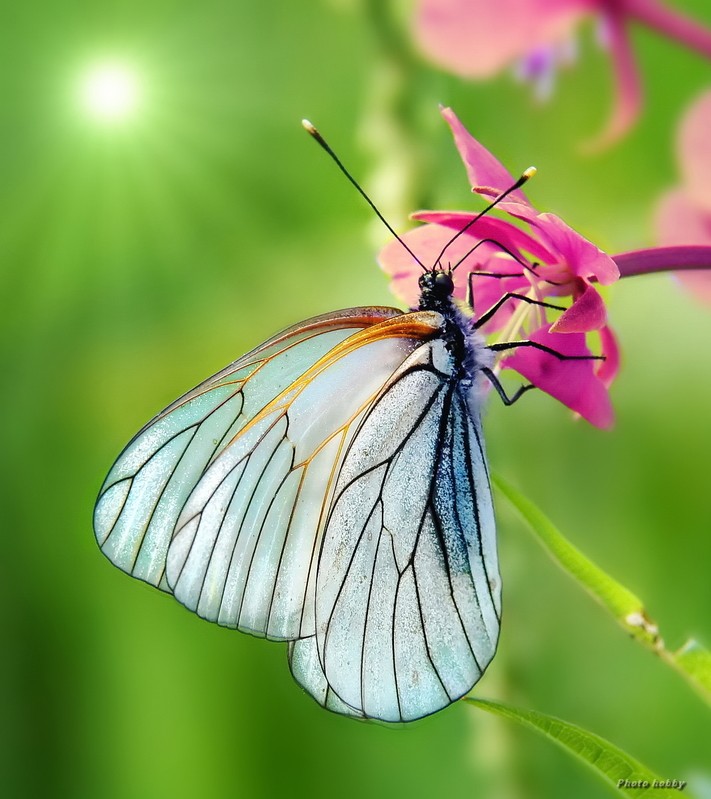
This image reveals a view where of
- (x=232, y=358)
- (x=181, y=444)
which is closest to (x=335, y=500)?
(x=181, y=444)

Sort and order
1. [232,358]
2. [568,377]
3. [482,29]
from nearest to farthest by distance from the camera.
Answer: [568,377], [482,29], [232,358]

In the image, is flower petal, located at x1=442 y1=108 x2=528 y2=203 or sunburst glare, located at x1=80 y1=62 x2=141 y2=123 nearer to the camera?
flower petal, located at x1=442 y1=108 x2=528 y2=203

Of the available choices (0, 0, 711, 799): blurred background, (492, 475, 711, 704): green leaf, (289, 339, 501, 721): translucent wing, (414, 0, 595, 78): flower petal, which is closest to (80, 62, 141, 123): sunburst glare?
(0, 0, 711, 799): blurred background

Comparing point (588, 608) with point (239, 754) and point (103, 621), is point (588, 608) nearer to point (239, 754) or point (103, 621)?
point (239, 754)

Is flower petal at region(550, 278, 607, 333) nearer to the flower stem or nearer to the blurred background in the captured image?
the flower stem

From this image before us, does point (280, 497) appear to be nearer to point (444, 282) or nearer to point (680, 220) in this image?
point (444, 282)

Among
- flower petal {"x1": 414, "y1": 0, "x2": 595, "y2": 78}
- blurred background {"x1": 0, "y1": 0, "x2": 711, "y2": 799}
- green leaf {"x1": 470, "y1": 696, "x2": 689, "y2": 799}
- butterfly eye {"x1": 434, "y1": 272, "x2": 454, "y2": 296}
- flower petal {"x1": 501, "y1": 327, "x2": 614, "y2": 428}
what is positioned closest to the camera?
green leaf {"x1": 470, "y1": 696, "x2": 689, "y2": 799}

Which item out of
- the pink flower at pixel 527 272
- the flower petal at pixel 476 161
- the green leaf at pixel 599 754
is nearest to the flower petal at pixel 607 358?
the pink flower at pixel 527 272
